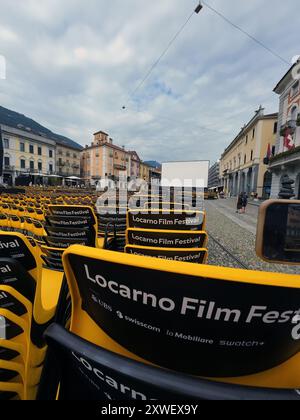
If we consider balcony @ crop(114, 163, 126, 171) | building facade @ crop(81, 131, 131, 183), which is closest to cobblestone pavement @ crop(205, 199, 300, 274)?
building facade @ crop(81, 131, 131, 183)

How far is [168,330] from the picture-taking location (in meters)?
0.57

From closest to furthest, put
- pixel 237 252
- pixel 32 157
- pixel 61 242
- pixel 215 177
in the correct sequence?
pixel 61 242, pixel 237 252, pixel 32 157, pixel 215 177

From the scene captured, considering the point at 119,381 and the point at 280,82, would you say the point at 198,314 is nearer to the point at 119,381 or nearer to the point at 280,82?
the point at 119,381

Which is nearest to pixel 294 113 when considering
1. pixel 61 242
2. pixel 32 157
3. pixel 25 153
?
pixel 61 242

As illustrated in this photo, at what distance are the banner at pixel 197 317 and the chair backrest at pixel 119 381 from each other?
11 cm

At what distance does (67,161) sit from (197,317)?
5673 centimetres

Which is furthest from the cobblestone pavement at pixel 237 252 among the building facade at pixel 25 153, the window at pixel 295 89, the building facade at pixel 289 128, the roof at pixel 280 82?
the building facade at pixel 25 153

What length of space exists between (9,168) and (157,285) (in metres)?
45.0

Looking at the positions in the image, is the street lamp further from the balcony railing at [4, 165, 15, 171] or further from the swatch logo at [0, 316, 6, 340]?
the balcony railing at [4, 165, 15, 171]

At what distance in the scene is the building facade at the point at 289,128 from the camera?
56.6ft

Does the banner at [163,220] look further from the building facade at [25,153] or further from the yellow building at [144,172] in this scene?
the yellow building at [144,172]

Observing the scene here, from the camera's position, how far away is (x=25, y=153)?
130ft

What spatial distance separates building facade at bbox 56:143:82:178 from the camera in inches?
1932
